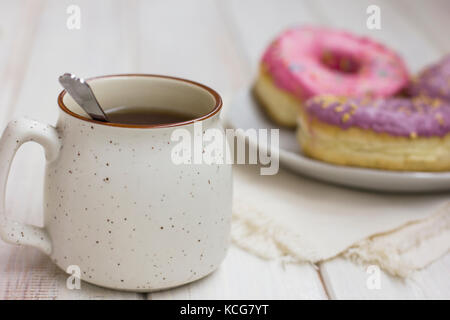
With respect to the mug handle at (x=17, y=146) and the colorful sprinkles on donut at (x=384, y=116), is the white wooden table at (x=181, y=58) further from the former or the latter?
the colorful sprinkles on donut at (x=384, y=116)

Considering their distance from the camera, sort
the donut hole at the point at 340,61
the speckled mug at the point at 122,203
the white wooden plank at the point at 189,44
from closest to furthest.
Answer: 1. the speckled mug at the point at 122,203
2. the donut hole at the point at 340,61
3. the white wooden plank at the point at 189,44

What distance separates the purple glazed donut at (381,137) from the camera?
108cm

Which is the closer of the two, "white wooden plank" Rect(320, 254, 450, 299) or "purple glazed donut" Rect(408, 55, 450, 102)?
"white wooden plank" Rect(320, 254, 450, 299)

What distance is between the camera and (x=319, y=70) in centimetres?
138

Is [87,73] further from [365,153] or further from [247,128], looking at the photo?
[365,153]

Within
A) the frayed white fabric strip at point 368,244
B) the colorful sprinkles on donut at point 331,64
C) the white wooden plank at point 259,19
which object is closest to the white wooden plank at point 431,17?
the white wooden plank at point 259,19

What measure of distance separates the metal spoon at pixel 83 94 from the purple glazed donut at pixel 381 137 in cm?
48

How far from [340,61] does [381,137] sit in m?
0.49

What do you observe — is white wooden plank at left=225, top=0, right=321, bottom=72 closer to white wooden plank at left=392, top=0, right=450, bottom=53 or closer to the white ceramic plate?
white wooden plank at left=392, top=0, right=450, bottom=53

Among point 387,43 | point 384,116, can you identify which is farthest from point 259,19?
point 384,116

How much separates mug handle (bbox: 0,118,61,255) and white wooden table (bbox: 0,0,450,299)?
7 cm

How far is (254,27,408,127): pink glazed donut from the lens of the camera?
1.33 metres

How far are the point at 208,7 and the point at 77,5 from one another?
1.47ft

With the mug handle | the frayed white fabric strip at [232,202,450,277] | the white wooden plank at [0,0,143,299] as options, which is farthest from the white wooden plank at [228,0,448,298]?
the mug handle
